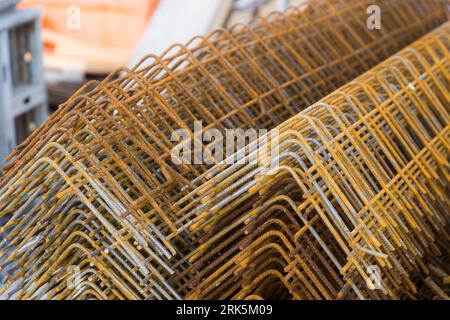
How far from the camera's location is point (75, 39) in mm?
5328

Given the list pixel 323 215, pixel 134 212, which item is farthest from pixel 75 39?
pixel 323 215

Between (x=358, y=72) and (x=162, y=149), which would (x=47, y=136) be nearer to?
(x=162, y=149)

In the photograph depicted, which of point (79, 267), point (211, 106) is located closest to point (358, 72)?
point (211, 106)

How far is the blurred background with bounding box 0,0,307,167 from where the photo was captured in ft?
10.6

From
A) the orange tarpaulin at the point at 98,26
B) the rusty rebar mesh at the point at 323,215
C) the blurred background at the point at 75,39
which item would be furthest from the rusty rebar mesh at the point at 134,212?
the orange tarpaulin at the point at 98,26

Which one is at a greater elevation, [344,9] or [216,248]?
[344,9]

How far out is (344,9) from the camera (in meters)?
3.19

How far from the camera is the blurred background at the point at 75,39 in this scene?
3.24 metres

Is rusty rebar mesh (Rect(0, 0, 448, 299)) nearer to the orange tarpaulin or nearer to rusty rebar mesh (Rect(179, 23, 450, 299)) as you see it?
rusty rebar mesh (Rect(179, 23, 450, 299))

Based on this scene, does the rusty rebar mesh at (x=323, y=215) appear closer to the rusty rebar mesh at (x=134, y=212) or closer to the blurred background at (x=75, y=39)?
the rusty rebar mesh at (x=134, y=212)

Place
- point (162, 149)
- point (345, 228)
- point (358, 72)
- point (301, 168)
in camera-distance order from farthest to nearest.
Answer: point (358, 72) → point (162, 149) → point (301, 168) → point (345, 228)

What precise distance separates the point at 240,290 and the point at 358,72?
1480 mm

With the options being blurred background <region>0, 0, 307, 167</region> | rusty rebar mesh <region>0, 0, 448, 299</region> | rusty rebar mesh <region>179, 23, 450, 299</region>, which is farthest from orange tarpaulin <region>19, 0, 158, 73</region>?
rusty rebar mesh <region>179, 23, 450, 299</region>

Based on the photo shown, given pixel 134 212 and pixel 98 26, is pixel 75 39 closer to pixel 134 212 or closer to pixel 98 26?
pixel 98 26
